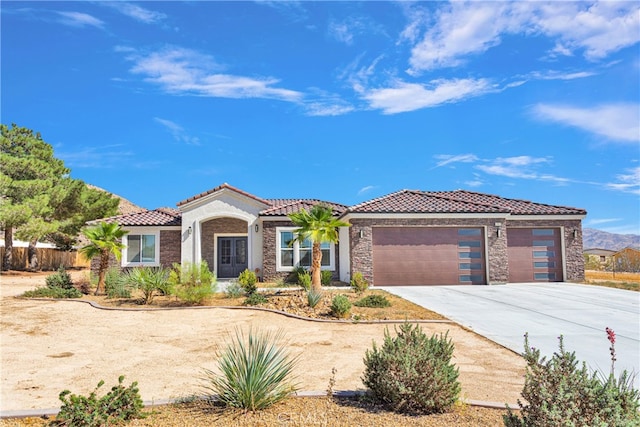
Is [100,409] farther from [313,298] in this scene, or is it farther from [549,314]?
[549,314]

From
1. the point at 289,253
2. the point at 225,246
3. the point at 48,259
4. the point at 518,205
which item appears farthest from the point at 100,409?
the point at 48,259

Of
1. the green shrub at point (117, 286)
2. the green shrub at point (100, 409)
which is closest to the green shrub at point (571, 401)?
the green shrub at point (100, 409)

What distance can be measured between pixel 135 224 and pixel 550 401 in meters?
21.7

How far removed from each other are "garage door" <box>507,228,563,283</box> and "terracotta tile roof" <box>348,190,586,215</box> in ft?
3.52

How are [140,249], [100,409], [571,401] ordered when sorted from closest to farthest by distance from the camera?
[571,401] < [100,409] < [140,249]

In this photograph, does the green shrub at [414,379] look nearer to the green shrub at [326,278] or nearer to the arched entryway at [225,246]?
the green shrub at [326,278]

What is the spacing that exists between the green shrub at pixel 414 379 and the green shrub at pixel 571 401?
108cm

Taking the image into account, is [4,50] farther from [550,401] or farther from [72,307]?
[550,401]

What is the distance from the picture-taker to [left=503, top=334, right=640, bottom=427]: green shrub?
3285 millimetres

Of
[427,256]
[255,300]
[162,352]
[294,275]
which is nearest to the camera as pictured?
[162,352]

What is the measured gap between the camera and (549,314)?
39.2 ft

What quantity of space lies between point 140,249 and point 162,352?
1520 cm

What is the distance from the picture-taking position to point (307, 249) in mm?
21219

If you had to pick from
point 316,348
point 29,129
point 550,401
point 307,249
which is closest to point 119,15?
point 316,348
